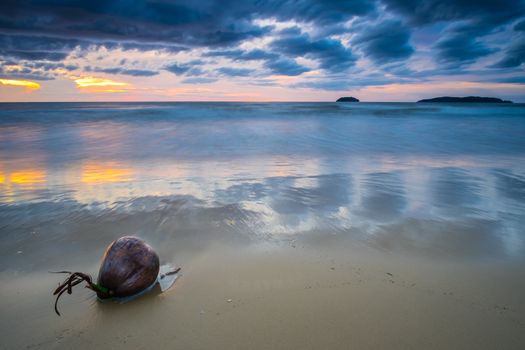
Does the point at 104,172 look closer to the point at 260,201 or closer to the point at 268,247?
the point at 260,201

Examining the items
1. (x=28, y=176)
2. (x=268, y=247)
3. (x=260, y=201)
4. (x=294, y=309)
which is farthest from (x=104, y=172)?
(x=294, y=309)

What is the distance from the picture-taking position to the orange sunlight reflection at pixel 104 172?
20.2ft

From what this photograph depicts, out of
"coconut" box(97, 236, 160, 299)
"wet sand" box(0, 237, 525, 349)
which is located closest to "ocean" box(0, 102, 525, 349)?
"wet sand" box(0, 237, 525, 349)

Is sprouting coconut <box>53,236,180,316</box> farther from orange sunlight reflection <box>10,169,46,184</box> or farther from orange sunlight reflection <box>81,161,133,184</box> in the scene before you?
orange sunlight reflection <box>10,169,46,184</box>

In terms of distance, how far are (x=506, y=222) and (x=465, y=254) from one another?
56.4 inches

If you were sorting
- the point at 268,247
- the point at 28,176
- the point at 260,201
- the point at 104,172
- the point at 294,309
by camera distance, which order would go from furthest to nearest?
the point at 104,172, the point at 28,176, the point at 260,201, the point at 268,247, the point at 294,309

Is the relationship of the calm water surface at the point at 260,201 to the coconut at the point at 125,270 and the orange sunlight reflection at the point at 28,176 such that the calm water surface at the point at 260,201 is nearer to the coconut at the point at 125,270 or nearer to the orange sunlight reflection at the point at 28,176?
the orange sunlight reflection at the point at 28,176

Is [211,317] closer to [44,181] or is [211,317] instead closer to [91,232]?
[91,232]

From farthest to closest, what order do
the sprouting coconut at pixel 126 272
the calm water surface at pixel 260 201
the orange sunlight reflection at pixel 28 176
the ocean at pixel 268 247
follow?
the orange sunlight reflection at pixel 28 176 < the calm water surface at pixel 260 201 < the sprouting coconut at pixel 126 272 < the ocean at pixel 268 247

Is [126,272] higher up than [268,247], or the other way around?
[126,272]

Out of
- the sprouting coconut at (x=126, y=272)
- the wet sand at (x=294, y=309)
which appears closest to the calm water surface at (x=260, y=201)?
the wet sand at (x=294, y=309)

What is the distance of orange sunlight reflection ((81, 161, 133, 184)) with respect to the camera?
6.17 meters

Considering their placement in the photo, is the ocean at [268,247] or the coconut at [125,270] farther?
the coconut at [125,270]

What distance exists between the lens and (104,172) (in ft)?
22.5
